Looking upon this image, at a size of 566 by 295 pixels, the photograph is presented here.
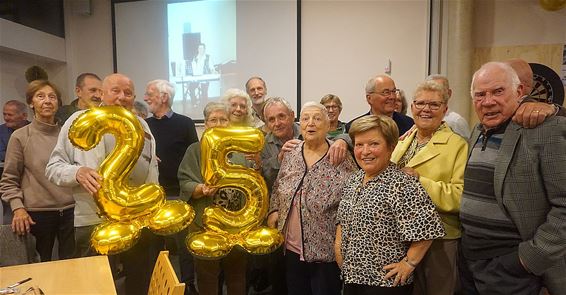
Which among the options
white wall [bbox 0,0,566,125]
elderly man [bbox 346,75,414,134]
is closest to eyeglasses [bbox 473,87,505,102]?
elderly man [bbox 346,75,414,134]

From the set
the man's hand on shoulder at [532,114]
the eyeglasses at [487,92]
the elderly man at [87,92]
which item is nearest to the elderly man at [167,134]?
the elderly man at [87,92]

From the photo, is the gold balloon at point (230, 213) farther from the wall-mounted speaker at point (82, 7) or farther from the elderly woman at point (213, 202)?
the wall-mounted speaker at point (82, 7)

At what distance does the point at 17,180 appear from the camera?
2.41 meters

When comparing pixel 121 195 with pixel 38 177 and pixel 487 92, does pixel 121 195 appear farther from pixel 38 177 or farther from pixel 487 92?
pixel 487 92

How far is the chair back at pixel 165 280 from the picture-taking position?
123 cm

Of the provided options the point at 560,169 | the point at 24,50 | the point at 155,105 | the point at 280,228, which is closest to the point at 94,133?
the point at 280,228

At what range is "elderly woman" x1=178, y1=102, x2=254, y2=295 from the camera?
2.19 m

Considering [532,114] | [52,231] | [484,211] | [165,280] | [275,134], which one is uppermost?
[532,114]

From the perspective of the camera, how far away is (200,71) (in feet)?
17.1

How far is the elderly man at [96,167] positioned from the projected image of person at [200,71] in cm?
300

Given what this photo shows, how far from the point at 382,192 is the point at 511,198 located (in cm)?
45

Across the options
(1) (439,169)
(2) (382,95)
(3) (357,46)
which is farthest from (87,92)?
(3) (357,46)

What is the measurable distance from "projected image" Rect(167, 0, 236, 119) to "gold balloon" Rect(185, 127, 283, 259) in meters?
3.42

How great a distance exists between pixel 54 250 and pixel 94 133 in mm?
1389
